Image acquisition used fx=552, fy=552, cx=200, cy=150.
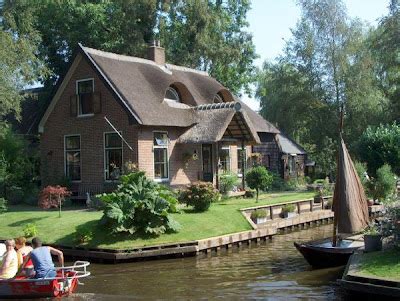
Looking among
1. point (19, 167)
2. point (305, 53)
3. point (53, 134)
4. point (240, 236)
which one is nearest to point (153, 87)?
point (53, 134)

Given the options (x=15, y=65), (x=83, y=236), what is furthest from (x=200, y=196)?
(x=15, y=65)

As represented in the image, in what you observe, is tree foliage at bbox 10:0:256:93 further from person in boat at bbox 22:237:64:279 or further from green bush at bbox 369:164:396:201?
person in boat at bbox 22:237:64:279

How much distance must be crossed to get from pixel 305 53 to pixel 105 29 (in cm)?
1601

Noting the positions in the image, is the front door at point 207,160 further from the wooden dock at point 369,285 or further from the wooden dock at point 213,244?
the wooden dock at point 369,285

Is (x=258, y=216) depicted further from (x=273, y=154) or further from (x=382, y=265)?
(x=273, y=154)

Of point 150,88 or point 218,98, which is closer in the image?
point 150,88

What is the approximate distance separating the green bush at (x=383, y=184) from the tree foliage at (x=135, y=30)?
1741cm

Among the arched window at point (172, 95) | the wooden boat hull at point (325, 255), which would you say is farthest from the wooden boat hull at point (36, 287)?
the arched window at point (172, 95)

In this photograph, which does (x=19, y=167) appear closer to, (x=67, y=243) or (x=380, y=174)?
(x=67, y=243)

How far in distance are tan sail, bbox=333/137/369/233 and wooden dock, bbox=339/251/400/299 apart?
3.24 m

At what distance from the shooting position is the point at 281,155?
41844 millimetres

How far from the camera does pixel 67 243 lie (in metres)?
18.6

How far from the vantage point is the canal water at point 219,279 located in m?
13.2

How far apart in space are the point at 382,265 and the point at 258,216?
10.0 meters
